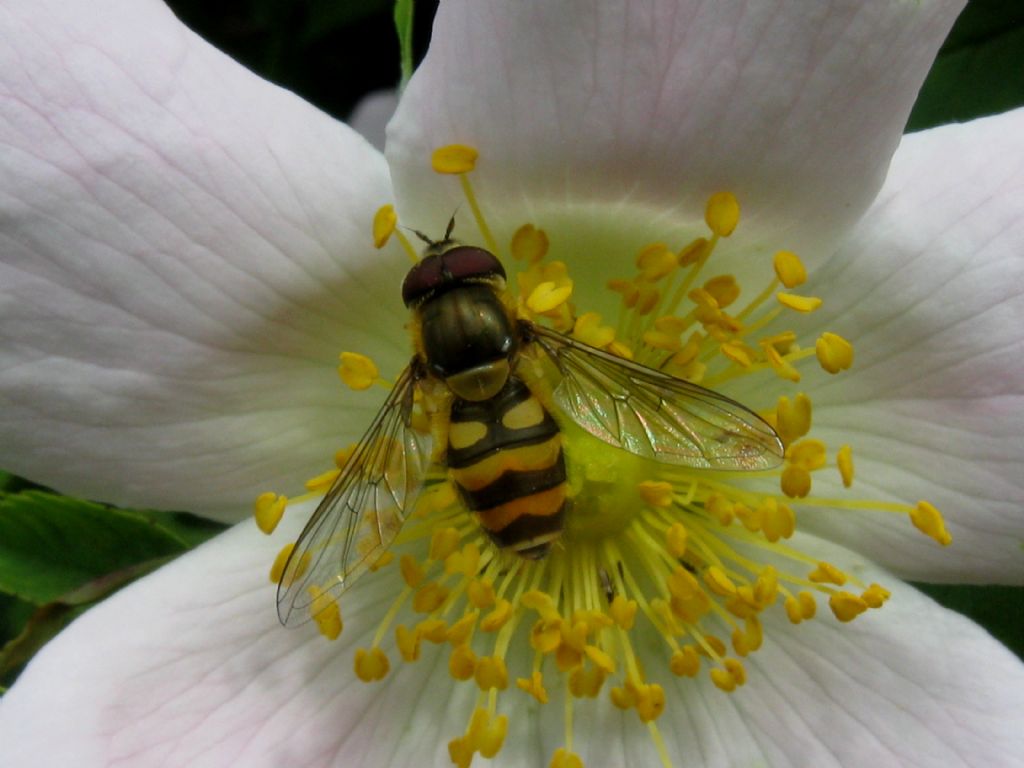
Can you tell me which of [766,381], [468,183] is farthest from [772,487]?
[468,183]

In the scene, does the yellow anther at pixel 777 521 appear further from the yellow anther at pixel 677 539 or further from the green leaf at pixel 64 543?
the green leaf at pixel 64 543

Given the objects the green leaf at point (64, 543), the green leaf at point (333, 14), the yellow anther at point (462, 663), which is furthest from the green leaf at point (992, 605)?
the green leaf at point (333, 14)

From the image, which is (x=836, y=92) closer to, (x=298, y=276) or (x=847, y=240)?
(x=847, y=240)

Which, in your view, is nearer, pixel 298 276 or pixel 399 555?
pixel 298 276

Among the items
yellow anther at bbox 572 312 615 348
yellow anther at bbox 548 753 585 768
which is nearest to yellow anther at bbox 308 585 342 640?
yellow anther at bbox 548 753 585 768

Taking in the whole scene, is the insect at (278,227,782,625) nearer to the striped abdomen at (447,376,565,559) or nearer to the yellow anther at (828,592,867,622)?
the striped abdomen at (447,376,565,559)

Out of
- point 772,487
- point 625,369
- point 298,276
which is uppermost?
point 298,276
